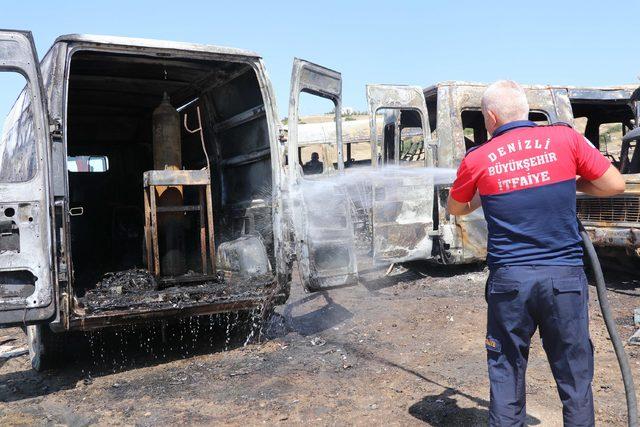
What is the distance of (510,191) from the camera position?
8.61ft

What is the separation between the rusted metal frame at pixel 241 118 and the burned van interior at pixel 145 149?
0.04ft

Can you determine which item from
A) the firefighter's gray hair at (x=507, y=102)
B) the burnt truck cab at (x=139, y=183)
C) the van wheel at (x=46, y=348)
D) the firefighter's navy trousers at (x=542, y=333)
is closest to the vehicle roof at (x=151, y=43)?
the burnt truck cab at (x=139, y=183)

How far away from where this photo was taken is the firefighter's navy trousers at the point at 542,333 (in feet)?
8.42

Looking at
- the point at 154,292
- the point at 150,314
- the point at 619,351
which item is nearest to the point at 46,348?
the point at 154,292

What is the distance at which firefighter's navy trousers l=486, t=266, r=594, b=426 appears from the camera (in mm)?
2566

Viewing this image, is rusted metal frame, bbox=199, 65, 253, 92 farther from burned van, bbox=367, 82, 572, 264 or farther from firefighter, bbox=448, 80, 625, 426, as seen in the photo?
firefighter, bbox=448, 80, 625, 426

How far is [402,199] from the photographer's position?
25.6 ft

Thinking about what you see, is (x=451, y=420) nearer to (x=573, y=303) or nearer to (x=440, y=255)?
(x=573, y=303)

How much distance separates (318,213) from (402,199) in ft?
9.26

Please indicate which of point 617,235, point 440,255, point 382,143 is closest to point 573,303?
point 617,235

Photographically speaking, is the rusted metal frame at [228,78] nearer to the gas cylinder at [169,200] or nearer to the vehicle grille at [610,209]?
the gas cylinder at [169,200]

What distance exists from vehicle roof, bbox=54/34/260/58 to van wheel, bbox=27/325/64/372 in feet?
8.38

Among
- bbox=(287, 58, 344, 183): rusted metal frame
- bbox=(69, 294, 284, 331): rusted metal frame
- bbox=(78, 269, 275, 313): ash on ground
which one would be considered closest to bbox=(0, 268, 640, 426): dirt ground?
bbox=(69, 294, 284, 331): rusted metal frame

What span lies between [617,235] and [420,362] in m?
3.54
